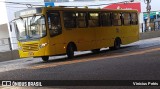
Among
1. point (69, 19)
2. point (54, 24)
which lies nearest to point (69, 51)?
point (69, 19)

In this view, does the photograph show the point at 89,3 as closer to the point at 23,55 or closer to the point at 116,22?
the point at 116,22

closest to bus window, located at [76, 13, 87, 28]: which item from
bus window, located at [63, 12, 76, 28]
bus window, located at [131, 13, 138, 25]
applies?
bus window, located at [63, 12, 76, 28]

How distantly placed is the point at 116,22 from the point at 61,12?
6.27 metres

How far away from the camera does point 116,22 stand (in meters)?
23.4

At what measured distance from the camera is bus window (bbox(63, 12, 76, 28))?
18.4m

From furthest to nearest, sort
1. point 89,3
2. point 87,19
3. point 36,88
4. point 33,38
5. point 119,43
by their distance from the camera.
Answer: point 89,3, point 119,43, point 87,19, point 33,38, point 36,88

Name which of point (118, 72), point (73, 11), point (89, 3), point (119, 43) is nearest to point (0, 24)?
point (89, 3)

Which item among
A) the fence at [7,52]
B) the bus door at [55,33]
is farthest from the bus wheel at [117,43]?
the fence at [7,52]

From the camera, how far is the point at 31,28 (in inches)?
693

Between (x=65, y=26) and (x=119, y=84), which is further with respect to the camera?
(x=65, y=26)

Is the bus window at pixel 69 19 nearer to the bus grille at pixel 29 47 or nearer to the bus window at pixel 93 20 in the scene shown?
the bus window at pixel 93 20

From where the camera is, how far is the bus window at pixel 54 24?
57.5 feet

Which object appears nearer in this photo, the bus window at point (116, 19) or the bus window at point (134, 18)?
the bus window at point (116, 19)

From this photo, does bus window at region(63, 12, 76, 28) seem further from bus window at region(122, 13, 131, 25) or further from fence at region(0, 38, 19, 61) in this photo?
fence at region(0, 38, 19, 61)
